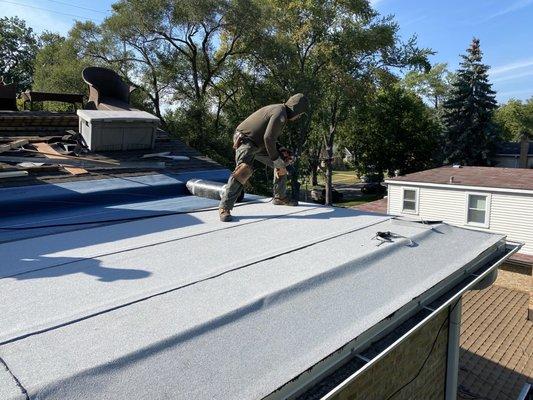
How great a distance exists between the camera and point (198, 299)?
3035mm

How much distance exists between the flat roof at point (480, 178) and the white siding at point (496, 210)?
31 cm

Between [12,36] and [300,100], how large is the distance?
47444 millimetres

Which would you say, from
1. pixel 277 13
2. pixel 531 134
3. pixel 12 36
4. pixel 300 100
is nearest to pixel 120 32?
pixel 277 13

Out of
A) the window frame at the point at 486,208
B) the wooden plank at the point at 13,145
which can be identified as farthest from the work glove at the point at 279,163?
the window frame at the point at 486,208

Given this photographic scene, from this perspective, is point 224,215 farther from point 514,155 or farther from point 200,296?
point 514,155

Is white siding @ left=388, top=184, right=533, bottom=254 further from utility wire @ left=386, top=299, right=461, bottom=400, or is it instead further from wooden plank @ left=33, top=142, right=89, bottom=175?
wooden plank @ left=33, top=142, right=89, bottom=175

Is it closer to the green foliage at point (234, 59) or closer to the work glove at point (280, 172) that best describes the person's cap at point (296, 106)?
the work glove at point (280, 172)

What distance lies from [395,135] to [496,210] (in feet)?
67.7

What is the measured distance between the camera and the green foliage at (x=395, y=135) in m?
35.1

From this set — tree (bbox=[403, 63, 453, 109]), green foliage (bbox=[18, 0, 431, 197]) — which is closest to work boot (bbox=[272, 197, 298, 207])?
green foliage (bbox=[18, 0, 431, 197])

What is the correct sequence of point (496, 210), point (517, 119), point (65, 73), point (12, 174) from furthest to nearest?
point (517, 119)
point (65, 73)
point (496, 210)
point (12, 174)

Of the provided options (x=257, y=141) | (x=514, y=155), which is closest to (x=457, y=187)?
(x=257, y=141)

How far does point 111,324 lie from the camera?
2.63 metres

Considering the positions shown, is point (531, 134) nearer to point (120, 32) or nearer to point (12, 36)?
point (120, 32)
